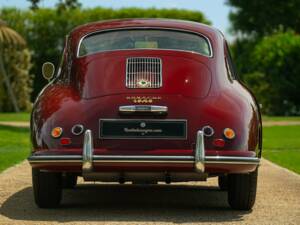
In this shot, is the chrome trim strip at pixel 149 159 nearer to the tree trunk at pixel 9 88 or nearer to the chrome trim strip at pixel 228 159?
the chrome trim strip at pixel 228 159

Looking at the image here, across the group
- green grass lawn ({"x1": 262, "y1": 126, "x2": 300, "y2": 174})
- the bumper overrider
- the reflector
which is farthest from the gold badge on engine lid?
green grass lawn ({"x1": 262, "y1": 126, "x2": 300, "y2": 174})

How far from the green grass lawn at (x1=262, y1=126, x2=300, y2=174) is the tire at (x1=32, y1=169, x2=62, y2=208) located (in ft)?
16.2

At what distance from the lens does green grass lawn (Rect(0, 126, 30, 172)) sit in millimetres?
13680

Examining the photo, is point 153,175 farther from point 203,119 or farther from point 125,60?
point 125,60

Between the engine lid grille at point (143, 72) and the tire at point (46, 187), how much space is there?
1.06 meters

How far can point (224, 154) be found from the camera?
24.0 feet

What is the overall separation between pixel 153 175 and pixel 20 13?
38.5 metres

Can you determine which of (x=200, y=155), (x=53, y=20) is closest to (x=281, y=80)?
(x=53, y=20)

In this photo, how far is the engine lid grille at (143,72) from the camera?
7711 mm

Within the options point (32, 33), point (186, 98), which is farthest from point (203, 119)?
point (32, 33)

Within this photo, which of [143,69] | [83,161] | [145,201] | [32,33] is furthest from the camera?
[32,33]

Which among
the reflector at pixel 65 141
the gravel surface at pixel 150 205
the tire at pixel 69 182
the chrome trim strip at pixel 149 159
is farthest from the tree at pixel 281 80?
the reflector at pixel 65 141

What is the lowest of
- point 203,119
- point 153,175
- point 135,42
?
point 153,175

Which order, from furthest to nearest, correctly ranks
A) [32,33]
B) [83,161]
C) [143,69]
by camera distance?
1. [32,33]
2. [143,69]
3. [83,161]
